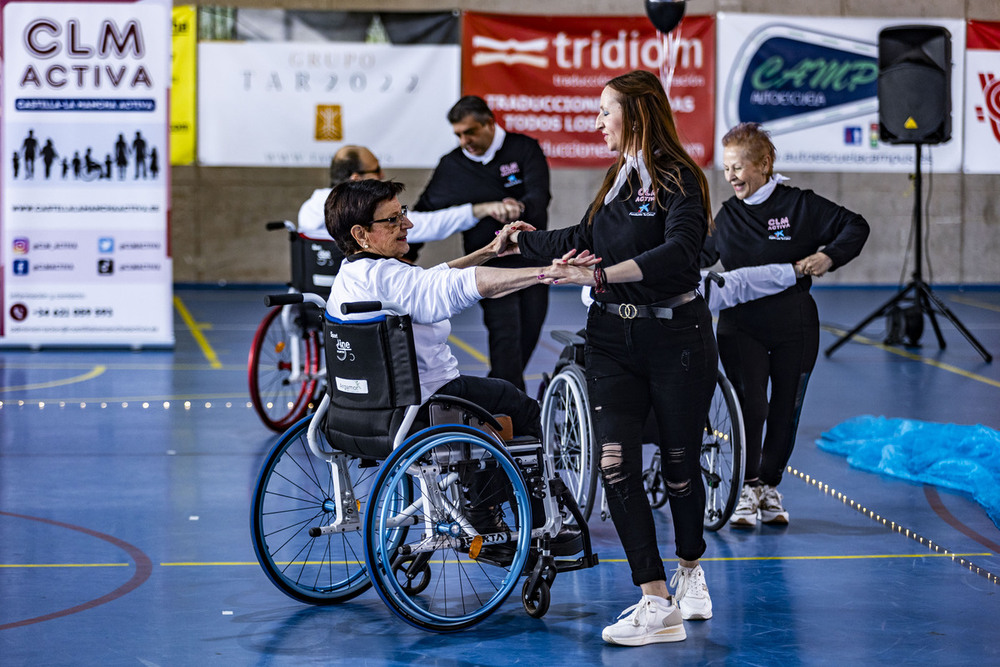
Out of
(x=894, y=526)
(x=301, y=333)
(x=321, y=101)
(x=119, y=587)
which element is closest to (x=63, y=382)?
(x=301, y=333)

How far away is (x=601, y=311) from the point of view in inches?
141

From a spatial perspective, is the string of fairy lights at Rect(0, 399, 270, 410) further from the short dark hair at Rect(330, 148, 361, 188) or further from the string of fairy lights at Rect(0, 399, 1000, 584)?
the short dark hair at Rect(330, 148, 361, 188)

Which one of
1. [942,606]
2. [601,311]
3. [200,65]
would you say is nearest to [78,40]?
[200,65]

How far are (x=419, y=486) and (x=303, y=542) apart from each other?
36.8 inches

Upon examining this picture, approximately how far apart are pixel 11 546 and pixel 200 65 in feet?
32.6

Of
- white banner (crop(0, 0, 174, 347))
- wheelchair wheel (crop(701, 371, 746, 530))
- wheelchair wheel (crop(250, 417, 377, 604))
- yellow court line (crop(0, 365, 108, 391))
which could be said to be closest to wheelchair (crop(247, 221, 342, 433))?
wheelchair wheel (crop(250, 417, 377, 604))

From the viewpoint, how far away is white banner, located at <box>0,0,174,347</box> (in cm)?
909

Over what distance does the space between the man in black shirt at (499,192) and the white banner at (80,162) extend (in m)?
4.15

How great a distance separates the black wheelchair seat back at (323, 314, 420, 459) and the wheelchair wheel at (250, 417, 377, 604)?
0.14 metres

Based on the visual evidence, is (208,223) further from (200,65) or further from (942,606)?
(942,606)

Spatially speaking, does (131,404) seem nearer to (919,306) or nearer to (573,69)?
(919,306)

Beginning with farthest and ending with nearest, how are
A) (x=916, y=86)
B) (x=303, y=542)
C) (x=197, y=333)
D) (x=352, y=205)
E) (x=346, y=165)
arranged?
(x=197, y=333) → (x=916, y=86) → (x=346, y=165) → (x=303, y=542) → (x=352, y=205)

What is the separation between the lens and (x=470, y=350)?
9.67 meters

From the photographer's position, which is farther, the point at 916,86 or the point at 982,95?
the point at 982,95
